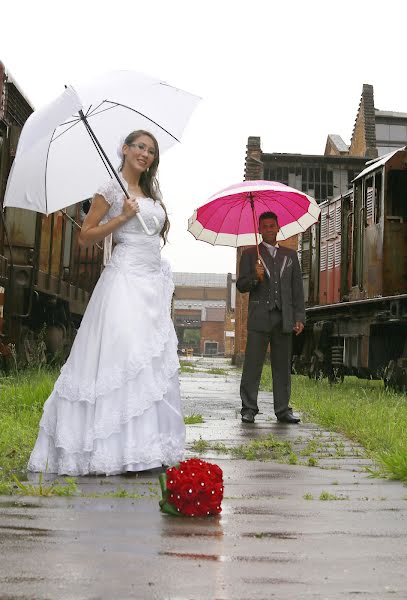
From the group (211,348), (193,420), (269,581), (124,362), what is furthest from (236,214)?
(211,348)

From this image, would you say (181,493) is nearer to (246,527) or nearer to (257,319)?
(246,527)

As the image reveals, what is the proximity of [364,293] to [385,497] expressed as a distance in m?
9.98

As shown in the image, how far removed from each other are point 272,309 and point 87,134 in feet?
12.0

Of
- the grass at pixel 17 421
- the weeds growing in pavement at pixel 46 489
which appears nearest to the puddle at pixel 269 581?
the weeds growing in pavement at pixel 46 489

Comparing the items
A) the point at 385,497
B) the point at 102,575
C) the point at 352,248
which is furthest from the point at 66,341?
the point at 102,575

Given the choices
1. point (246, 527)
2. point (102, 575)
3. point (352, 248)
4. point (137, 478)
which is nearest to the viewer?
point (102, 575)

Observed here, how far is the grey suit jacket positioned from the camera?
30.7 feet

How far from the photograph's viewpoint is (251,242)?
10.0m

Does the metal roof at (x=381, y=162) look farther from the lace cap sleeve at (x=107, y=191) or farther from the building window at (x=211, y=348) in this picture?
the building window at (x=211, y=348)

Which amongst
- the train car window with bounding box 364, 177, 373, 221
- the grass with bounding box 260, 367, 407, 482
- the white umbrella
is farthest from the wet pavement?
the train car window with bounding box 364, 177, 373, 221

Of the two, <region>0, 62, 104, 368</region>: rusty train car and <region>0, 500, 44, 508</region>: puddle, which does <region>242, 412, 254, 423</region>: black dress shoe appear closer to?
<region>0, 62, 104, 368</region>: rusty train car

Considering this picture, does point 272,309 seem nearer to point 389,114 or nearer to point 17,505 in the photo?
point 17,505

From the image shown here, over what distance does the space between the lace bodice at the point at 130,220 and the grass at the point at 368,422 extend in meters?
2.02

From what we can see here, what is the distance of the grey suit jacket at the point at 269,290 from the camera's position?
30.7 feet
